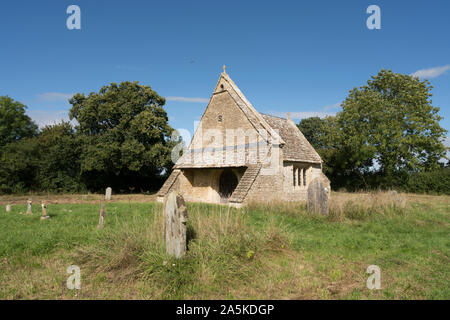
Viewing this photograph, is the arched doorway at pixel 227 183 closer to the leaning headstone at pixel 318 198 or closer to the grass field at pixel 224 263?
the leaning headstone at pixel 318 198

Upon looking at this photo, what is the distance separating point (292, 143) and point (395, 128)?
1125 cm

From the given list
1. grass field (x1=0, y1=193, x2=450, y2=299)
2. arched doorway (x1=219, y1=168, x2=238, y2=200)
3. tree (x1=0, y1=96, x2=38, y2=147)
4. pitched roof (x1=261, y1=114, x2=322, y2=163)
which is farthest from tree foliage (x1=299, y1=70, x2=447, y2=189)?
tree (x1=0, y1=96, x2=38, y2=147)

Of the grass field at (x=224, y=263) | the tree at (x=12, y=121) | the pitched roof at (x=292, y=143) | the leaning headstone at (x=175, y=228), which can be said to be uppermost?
the tree at (x=12, y=121)

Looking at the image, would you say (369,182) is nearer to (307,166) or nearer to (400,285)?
(307,166)

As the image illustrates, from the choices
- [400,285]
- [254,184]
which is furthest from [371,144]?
[400,285]

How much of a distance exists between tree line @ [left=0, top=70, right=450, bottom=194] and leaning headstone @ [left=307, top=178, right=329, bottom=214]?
1671 centimetres

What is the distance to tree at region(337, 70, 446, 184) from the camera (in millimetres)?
25328

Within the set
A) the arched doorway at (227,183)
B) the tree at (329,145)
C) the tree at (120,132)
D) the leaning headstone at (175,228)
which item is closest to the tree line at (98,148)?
the tree at (120,132)

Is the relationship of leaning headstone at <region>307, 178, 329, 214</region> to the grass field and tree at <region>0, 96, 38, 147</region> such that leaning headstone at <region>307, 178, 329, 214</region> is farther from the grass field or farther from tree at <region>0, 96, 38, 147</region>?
tree at <region>0, 96, 38, 147</region>

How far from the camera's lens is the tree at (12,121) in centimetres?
4039

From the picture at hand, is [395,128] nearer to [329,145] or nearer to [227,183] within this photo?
[329,145]

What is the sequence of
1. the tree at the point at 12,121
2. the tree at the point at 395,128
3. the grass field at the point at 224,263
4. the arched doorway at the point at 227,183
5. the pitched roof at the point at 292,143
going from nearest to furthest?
the grass field at the point at 224,263
the pitched roof at the point at 292,143
the arched doorway at the point at 227,183
the tree at the point at 395,128
the tree at the point at 12,121

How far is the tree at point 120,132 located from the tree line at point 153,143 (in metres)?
0.09

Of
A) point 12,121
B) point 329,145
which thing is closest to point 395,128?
point 329,145
